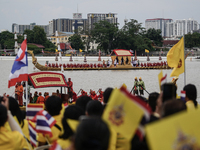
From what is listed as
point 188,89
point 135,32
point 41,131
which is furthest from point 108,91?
point 135,32

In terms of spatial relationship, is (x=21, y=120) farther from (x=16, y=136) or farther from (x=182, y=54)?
(x=182, y=54)

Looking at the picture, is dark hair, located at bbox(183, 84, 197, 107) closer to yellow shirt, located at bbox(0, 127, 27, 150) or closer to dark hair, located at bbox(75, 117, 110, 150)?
yellow shirt, located at bbox(0, 127, 27, 150)

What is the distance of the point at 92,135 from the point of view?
192 cm

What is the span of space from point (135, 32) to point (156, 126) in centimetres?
8251

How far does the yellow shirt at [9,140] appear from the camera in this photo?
2.93 meters

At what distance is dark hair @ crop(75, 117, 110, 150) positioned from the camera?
1899mm

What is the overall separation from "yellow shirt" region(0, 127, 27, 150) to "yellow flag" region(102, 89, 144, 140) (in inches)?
46.5

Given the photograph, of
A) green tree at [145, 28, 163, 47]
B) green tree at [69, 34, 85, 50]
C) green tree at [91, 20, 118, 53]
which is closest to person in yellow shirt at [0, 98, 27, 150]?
green tree at [91, 20, 118, 53]

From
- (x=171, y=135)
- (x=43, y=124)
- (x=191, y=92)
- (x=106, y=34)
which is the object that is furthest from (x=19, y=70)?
(x=106, y=34)

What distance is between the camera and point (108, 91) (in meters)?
4.77

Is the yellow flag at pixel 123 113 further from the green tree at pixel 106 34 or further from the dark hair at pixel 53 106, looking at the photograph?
the green tree at pixel 106 34

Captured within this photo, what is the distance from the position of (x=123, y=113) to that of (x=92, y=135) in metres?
0.32

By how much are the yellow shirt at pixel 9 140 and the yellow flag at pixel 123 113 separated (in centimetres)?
118

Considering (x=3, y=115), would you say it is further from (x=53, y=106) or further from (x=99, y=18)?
(x=99, y=18)
